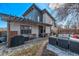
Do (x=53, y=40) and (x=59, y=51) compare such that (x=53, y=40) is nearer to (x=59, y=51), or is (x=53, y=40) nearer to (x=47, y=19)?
(x=59, y=51)

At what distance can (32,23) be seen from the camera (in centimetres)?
349

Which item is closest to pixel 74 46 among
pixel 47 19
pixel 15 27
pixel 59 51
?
pixel 59 51

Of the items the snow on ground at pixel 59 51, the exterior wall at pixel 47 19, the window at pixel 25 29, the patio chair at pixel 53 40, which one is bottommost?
the snow on ground at pixel 59 51

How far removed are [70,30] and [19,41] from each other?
822mm

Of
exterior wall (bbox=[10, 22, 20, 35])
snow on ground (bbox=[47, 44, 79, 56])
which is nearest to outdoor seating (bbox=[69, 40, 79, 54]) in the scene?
snow on ground (bbox=[47, 44, 79, 56])

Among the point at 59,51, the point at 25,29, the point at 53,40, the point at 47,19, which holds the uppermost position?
the point at 47,19

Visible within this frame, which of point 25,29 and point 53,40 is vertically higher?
point 25,29

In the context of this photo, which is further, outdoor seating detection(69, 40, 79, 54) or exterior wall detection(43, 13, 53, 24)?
exterior wall detection(43, 13, 53, 24)

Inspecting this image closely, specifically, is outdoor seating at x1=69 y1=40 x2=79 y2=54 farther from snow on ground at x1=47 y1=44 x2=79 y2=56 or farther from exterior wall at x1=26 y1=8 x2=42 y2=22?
exterior wall at x1=26 y1=8 x2=42 y2=22

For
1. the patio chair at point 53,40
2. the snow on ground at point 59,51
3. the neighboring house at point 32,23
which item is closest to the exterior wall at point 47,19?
the neighboring house at point 32,23

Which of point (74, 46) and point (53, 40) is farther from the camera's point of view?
point (53, 40)

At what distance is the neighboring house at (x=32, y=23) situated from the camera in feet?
11.3

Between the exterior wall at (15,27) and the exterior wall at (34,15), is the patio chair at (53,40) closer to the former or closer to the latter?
the exterior wall at (34,15)

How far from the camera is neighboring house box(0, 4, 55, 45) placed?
3.44 m
